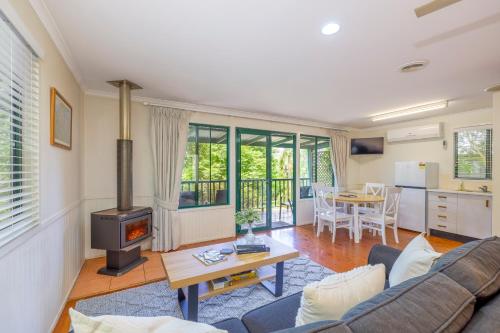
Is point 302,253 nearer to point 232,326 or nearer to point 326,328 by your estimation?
point 232,326

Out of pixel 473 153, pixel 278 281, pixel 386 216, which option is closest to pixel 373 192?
pixel 386 216

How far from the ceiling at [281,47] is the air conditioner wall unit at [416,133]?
1.12 meters

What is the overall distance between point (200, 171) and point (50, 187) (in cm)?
219

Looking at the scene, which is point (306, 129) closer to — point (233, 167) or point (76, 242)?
point (233, 167)

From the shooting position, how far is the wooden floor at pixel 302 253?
231 cm

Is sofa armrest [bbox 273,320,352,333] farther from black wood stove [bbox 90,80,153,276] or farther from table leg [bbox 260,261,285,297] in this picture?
black wood stove [bbox 90,80,153,276]

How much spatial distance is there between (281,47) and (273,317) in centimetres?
200

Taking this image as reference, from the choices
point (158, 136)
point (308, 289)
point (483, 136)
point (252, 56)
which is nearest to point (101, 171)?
point (158, 136)

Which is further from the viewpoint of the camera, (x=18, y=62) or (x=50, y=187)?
(x=50, y=187)

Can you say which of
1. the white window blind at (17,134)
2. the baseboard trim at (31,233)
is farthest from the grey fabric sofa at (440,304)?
the white window blind at (17,134)

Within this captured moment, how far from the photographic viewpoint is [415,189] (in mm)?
4406

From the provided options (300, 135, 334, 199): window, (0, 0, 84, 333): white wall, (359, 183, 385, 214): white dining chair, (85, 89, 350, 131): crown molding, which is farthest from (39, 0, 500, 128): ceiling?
(300, 135, 334, 199): window

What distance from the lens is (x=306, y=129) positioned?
5.04 metres

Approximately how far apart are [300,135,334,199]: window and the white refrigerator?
4.77ft
